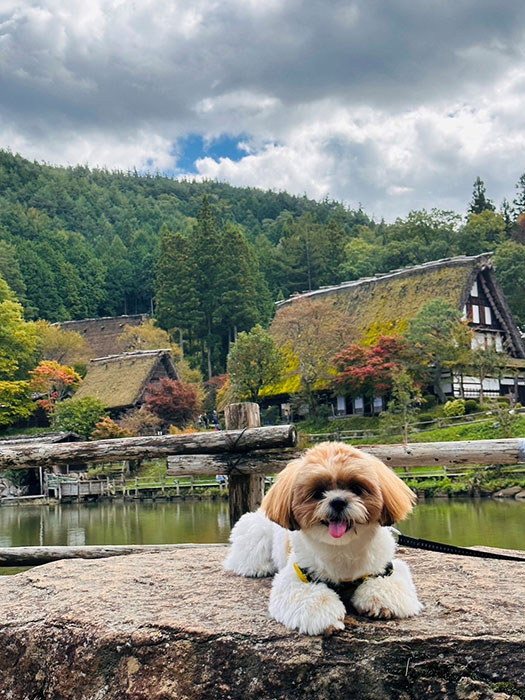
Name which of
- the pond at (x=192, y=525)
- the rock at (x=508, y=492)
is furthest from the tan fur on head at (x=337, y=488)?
the rock at (x=508, y=492)

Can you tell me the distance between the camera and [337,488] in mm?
1845

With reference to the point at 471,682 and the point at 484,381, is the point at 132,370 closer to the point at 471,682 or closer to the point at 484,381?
the point at 484,381

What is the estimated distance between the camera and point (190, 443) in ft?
13.2

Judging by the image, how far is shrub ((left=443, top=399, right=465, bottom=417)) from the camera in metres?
22.3

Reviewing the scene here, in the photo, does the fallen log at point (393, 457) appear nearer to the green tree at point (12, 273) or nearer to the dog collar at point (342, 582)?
the dog collar at point (342, 582)

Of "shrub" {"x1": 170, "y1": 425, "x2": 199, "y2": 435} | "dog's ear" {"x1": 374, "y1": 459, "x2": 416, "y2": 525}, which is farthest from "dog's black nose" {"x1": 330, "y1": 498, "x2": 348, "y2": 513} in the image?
"shrub" {"x1": 170, "y1": 425, "x2": 199, "y2": 435}

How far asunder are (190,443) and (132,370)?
2935 centimetres

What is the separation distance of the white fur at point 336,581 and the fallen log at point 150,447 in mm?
1818

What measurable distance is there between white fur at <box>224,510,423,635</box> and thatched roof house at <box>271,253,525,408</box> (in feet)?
80.3

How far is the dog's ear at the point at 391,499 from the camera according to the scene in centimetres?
188

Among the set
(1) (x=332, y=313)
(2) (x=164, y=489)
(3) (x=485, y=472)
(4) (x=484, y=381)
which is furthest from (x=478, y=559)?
(1) (x=332, y=313)

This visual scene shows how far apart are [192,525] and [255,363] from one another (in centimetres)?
1497

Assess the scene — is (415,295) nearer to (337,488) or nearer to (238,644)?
(337,488)

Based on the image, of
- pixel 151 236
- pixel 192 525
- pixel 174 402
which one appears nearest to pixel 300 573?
pixel 192 525
